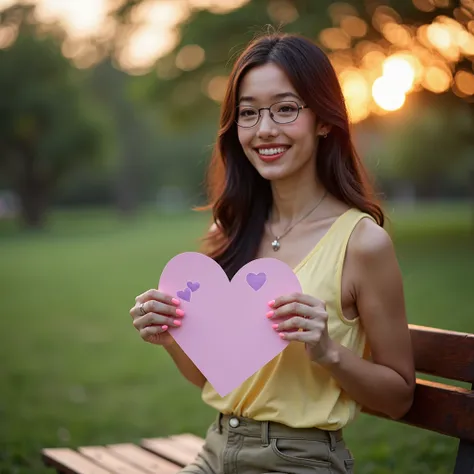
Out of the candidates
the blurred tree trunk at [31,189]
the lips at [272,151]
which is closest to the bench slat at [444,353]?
the lips at [272,151]

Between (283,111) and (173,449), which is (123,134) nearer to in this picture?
(173,449)

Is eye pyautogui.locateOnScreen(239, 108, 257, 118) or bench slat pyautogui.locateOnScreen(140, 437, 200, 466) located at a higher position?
eye pyautogui.locateOnScreen(239, 108, 257, 118)

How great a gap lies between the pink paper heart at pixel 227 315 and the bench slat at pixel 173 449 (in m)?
0.90

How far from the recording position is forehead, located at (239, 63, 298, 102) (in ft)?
8.63

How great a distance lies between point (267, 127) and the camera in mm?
2637

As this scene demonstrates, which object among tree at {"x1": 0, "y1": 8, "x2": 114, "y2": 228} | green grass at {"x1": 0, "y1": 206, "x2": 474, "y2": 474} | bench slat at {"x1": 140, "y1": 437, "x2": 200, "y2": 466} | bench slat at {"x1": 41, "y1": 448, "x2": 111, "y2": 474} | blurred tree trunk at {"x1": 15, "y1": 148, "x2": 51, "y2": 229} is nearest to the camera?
bench slat at {"x1": 41, "y1": 448, "x2": 111, "y2": 474}

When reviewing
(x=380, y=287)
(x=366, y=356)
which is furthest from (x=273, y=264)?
(x=366, y=356)

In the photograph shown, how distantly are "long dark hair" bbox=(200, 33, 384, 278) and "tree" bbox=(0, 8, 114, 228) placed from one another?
38.6 metres

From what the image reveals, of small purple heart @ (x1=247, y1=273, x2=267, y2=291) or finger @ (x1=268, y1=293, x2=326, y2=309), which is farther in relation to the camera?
small purple heart @ (x1=247, y1=273, x2=267, y2=291)

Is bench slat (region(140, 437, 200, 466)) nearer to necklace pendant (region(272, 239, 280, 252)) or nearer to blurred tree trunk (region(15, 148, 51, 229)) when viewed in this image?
necklace pendant (region(272, 239, 280, 252))

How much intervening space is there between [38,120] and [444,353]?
132 ft

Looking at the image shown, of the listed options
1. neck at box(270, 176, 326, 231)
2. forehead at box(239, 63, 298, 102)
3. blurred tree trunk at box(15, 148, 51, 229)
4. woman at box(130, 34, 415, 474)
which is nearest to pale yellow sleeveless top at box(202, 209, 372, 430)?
woman at box(130, 34, 415, 474)

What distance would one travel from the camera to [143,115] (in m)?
62.5

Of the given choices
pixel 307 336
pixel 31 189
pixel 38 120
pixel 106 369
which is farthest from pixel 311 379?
pixel 31 189
